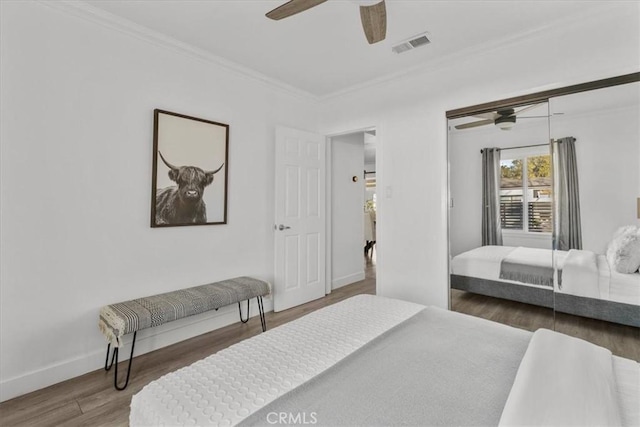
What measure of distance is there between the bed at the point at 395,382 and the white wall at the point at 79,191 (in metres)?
1.63

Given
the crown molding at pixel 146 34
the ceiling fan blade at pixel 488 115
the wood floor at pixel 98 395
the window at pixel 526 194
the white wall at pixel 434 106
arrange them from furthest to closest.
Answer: the ceiling fan blade at pixel 488 115 → the window at pixel 526 194 → the white wall at pixel 434 106 → the crown molding at pixel 146 34 → the wood floor at pixel 98 395

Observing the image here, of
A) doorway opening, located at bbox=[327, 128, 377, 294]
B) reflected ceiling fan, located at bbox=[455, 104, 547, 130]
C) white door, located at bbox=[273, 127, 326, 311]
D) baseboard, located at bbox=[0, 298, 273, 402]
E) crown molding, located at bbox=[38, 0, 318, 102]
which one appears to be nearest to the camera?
baseboard, located at bbox=[0, 298, 273, 402]

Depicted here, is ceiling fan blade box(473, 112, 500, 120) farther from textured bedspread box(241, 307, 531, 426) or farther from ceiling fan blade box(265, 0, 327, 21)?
textured bedspread box(241, 307, 531, 426)

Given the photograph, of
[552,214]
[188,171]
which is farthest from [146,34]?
[552,214]

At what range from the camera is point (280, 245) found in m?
3.54

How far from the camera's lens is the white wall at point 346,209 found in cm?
443

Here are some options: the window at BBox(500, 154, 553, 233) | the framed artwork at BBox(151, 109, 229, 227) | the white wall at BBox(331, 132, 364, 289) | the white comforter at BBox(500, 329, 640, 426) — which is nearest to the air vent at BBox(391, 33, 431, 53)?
the window at BBox(500, 154, 553, 233)

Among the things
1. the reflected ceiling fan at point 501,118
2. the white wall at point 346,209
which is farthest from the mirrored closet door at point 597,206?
the white wall at point 346,209

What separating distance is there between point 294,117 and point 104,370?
3.10m

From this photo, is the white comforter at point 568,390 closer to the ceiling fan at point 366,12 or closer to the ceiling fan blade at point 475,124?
the ceiling fan at point 366,12

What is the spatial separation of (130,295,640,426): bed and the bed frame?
1.39 metres

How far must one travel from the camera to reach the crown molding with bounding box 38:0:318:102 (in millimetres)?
2191

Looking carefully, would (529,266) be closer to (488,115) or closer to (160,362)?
(488,115)

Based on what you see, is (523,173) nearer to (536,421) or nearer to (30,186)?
(536,421)
